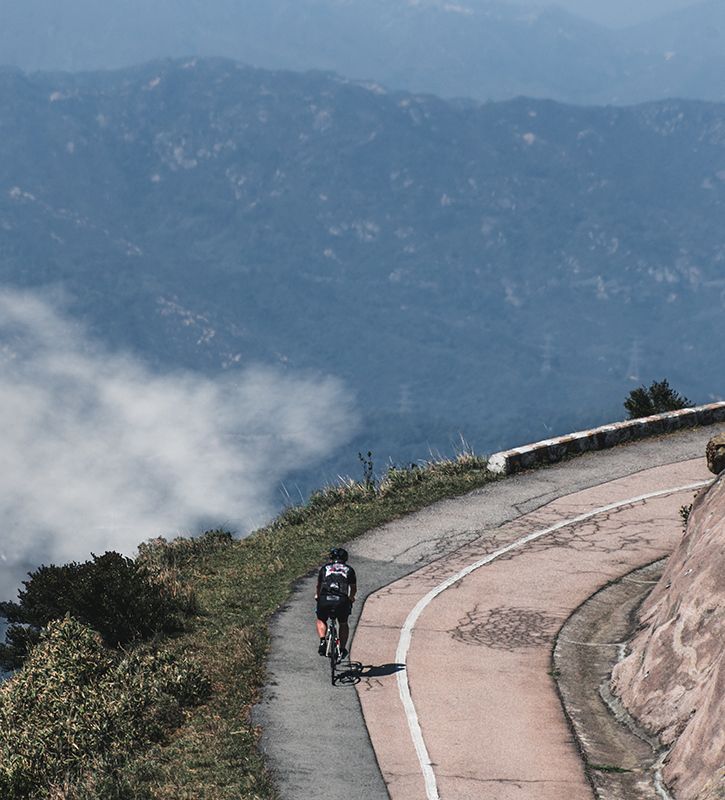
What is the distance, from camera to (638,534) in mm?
19906

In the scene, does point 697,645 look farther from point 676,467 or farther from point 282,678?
point 676,467

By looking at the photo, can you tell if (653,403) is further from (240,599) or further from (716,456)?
(240,599)

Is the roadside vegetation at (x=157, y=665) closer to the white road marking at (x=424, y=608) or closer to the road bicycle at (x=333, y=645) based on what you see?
the road bicycle at (x=333, y=645)

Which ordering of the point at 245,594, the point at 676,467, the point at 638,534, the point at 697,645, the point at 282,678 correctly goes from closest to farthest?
the point at 697,645
the point at 282,678
the point at 245,594
the point at 638,534
the point at 676,467

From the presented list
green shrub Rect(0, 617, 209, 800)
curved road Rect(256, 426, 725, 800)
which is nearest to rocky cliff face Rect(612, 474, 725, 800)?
curved road Rect(256, 426, 725, 800)

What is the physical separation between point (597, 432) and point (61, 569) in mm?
12024

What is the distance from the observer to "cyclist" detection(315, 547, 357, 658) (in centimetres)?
1473

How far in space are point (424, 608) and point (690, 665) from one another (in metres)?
5.13

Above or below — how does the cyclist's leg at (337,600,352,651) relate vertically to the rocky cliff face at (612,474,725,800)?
above

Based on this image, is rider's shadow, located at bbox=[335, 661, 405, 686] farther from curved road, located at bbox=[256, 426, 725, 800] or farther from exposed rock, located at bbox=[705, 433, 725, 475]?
exposed rock, located at bbox=[705, 433, 725, 475]

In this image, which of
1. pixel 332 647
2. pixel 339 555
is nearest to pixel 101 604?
pixel 339 555

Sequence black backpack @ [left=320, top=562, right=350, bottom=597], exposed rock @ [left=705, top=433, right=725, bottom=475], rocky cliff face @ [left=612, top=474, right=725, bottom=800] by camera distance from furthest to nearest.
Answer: exposed rock @ [left=705, top=433, right=725, bottom=475]
black backpack @ [left=320, top=562, right=350, bottom=597]
rocky cliff face @ [left=612, top=474, right=725, bottom=800]

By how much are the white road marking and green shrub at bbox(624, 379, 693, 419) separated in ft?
20.3

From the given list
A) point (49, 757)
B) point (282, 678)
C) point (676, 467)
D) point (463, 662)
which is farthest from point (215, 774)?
point (676, 467)
